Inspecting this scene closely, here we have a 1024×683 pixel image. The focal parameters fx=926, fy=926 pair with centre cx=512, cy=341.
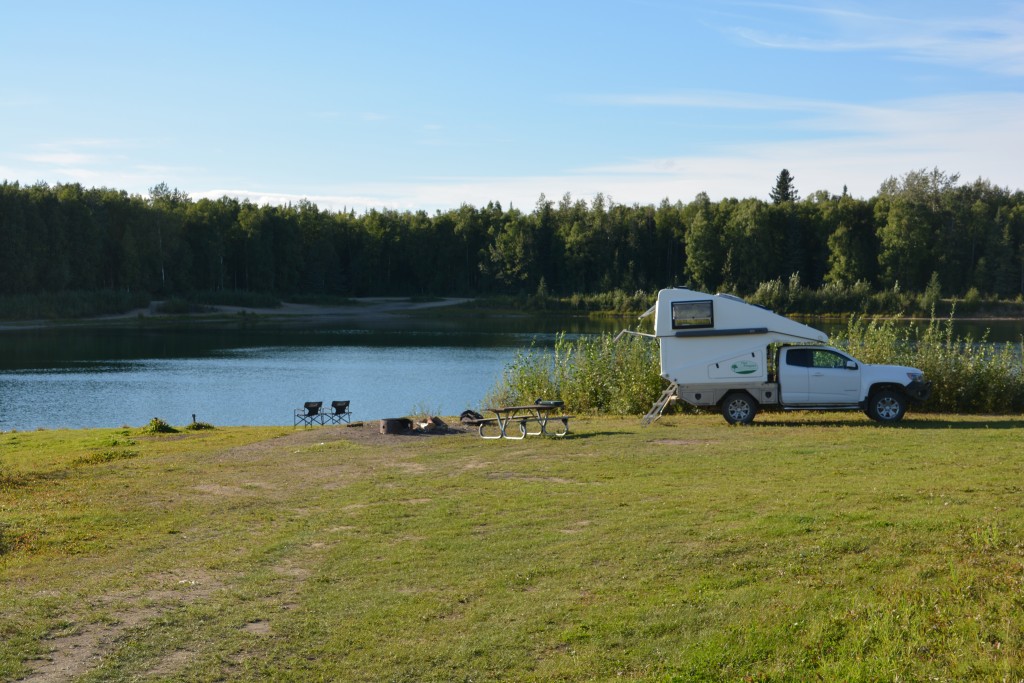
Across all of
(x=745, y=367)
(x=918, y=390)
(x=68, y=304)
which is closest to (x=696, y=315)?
(x=745, y=367)

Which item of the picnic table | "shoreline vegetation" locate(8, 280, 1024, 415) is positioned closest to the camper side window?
the picnic table

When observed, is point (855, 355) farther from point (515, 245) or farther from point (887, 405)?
point (515, 245)

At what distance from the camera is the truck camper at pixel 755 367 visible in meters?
20.8

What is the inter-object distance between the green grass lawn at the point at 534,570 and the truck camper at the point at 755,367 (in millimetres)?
4455

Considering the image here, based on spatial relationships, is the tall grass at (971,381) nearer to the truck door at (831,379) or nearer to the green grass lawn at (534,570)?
the truck door at (831,379)

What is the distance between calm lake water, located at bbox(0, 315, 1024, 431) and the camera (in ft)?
114

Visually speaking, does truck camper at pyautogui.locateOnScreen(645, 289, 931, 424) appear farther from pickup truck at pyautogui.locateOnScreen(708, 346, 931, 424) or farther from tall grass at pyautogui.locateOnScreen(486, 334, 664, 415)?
tall grass at pyautogui.locateOnScreen(486, 334, 664, 415)

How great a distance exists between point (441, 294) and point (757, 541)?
12358cm

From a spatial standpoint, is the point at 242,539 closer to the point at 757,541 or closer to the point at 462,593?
the point at 462,593

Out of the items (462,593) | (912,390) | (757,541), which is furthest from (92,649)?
(912,390)

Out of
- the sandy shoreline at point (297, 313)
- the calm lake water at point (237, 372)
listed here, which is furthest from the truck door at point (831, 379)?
the sandy shoreline at point (297, 313)

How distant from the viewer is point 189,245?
113625mm

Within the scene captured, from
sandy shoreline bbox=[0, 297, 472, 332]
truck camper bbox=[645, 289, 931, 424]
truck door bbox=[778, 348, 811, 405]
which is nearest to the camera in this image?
truck camper bbox=[645, 289, 931, 424]

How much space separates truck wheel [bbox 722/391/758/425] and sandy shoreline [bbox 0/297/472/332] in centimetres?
7700
